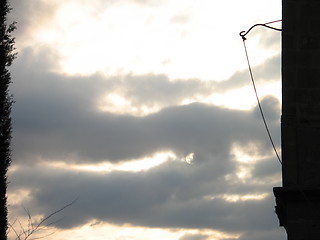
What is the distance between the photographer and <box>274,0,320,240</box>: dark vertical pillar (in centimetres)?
1407

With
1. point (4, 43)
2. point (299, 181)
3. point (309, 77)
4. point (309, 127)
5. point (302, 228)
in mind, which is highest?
point (4, 43)

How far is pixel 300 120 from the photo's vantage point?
1473 cm

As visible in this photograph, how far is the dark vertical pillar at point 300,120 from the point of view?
554 inches

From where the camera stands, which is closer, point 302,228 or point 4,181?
point 302,228

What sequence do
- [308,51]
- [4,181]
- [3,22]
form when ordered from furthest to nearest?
[3,22] → [4,181] → [308,51]

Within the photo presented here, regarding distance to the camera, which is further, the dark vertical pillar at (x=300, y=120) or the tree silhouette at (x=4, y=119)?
the tree silhouette at (x=4, y=119)

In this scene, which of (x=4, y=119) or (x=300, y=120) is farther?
(x=4, y=119)

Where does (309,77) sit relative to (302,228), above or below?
above

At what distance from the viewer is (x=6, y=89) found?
20922 millimetres

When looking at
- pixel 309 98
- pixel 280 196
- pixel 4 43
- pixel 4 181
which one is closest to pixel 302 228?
pixel 280 196

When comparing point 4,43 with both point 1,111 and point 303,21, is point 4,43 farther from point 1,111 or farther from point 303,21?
point 303,21

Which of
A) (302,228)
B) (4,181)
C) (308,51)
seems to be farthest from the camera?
(4,181)

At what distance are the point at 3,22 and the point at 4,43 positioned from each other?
86cm

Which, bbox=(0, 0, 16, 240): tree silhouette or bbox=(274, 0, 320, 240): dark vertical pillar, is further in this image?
bbox=(0, 0, 16, 240): tree silhouette
